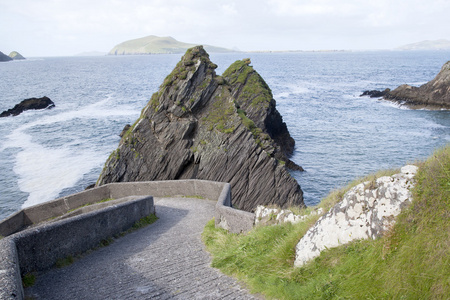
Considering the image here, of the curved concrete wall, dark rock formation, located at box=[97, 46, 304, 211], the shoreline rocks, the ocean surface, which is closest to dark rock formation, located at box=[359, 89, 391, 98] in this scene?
the ocean surface

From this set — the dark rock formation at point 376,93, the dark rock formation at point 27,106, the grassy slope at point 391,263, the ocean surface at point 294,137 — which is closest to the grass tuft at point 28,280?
the grassy slope at point 391,263

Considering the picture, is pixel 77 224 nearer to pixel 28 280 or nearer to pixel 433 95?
pixel 28 280

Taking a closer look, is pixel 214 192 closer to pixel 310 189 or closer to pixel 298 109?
pixel 310 189

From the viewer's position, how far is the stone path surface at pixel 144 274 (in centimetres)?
681

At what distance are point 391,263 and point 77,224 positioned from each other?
270 inches

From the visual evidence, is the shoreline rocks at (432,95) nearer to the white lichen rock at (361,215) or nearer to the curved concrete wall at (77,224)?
the curved concrete wall at (77,224)

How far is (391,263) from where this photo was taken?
17.5 ft

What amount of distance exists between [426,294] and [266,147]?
1720 cm

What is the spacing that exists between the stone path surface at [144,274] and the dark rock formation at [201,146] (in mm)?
10391

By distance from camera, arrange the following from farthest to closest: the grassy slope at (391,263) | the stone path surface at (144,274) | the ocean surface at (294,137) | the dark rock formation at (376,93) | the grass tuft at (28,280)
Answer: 1. the dark rock formation at (376,93)
2. the ocean surface at (294,137)
3. the grass tuft at (28,280)
4. the stone path surface at (144,274)
5. the grassy slope at (391,263)

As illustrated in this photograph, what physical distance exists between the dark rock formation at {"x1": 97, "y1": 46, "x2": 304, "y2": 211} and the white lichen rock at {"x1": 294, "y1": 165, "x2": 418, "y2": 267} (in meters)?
14.5

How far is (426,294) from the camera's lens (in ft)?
15.6

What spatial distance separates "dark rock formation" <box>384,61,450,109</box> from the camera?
180 ft

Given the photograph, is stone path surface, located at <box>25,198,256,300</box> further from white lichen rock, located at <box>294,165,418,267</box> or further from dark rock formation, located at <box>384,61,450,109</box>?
dark rock formation, located at <box>384,61,450,109</box>
